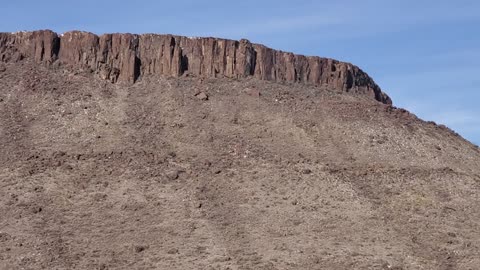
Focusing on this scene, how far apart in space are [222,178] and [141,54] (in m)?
12.4

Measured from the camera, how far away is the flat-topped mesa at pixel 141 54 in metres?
65.7

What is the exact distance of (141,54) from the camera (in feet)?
218

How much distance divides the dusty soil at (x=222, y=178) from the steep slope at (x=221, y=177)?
87mm

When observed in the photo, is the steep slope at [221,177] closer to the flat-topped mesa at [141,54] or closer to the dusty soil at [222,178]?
the dusty soil at [222,178]

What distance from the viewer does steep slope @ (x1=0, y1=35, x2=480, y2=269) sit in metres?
50.6

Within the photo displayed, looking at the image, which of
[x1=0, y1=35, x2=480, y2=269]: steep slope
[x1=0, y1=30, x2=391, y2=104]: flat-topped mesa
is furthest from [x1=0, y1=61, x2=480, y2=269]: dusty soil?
[x1=0, y1=30, x2=391, y2=104]: flat-topped mesa

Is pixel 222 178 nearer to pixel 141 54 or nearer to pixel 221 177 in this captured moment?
pixel 221 177

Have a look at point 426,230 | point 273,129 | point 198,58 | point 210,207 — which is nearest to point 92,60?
point 198,58

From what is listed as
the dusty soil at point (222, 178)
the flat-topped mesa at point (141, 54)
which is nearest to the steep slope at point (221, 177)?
the dusty soil at point (222, 178)

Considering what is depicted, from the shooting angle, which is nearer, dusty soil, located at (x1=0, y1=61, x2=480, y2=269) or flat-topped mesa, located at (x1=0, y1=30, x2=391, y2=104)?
dusty soil, located at (x1=0, y1=61, x2=480, y2=269)

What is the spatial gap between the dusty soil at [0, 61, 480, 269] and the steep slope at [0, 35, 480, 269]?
0.09m

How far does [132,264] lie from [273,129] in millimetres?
14590

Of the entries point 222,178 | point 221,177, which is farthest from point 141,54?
point 222,178

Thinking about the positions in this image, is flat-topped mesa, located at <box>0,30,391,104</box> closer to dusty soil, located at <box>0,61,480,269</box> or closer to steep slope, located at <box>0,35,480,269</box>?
steep slope, located at <box>0,35,480,269</box>
